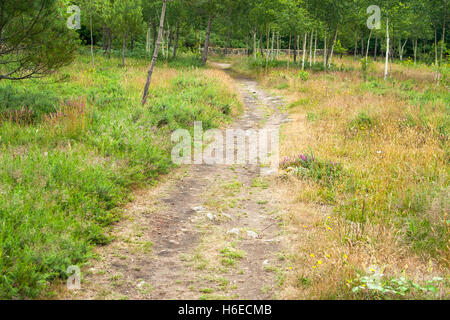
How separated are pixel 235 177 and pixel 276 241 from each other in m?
3.24

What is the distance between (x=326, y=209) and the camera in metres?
6.23

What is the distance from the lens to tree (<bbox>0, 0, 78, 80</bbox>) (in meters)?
9.89

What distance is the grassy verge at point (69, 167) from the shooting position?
13.9 feet

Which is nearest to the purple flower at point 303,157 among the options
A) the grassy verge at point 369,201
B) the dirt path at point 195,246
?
the grassy verge at point 369,201

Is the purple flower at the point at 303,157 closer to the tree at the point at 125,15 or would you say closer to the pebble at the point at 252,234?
the pebble at the point at 252,234

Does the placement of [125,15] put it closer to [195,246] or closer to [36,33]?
[36,33]

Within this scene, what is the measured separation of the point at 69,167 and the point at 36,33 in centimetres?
610

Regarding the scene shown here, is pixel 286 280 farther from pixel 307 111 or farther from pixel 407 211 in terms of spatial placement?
pixel 307 111

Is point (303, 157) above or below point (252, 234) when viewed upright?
above

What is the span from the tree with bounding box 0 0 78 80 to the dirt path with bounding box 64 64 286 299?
19.4ft

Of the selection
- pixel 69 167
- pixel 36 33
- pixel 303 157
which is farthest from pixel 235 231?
pixel 36 33

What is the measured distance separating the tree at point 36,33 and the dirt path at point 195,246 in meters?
5.91

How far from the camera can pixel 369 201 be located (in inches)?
240
